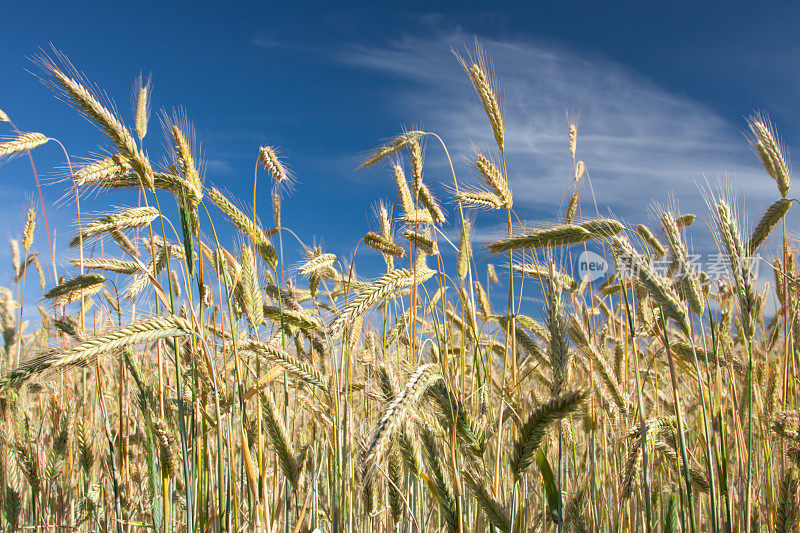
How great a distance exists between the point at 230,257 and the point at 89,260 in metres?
1.15

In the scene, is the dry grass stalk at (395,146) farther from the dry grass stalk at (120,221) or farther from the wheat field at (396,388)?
the dry grass stalk at (120,221)

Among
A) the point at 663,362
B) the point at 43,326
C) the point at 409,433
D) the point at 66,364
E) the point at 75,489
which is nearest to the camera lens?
the point at 66,364

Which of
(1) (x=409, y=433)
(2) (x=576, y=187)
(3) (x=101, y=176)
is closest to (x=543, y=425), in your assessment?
(1) (x=409, y=433)

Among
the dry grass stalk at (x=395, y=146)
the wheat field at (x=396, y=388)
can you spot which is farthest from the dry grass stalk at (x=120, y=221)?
the dry grass stalk at (x=395, y=146)

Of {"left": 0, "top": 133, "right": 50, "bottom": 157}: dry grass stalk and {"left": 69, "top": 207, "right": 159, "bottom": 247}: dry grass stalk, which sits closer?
{"left": 69, "top": 207, "right": 159, "bottom": 247}: dry grass stalk

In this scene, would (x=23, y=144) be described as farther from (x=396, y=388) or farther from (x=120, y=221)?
(x=396, y=388)

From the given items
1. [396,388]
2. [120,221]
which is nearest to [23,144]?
[120,221]

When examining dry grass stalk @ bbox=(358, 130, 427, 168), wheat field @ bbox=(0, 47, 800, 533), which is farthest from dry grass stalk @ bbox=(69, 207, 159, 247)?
dry grass stalk @ bbox=(358, 130, 427, 168)

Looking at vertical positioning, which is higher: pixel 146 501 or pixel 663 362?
pixel 663 362

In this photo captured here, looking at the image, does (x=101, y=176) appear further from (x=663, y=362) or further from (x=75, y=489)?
(x=663, y=362)

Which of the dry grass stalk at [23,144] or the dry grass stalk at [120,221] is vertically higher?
the dry grass stalk at [23,144]

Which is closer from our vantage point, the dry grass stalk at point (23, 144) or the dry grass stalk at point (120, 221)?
the dry grass stalk at point (120, 221)

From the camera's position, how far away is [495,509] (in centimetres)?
154

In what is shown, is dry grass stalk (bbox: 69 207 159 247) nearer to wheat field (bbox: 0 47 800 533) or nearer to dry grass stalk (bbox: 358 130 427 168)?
wheat field (bbox: 0 47 800 533)
